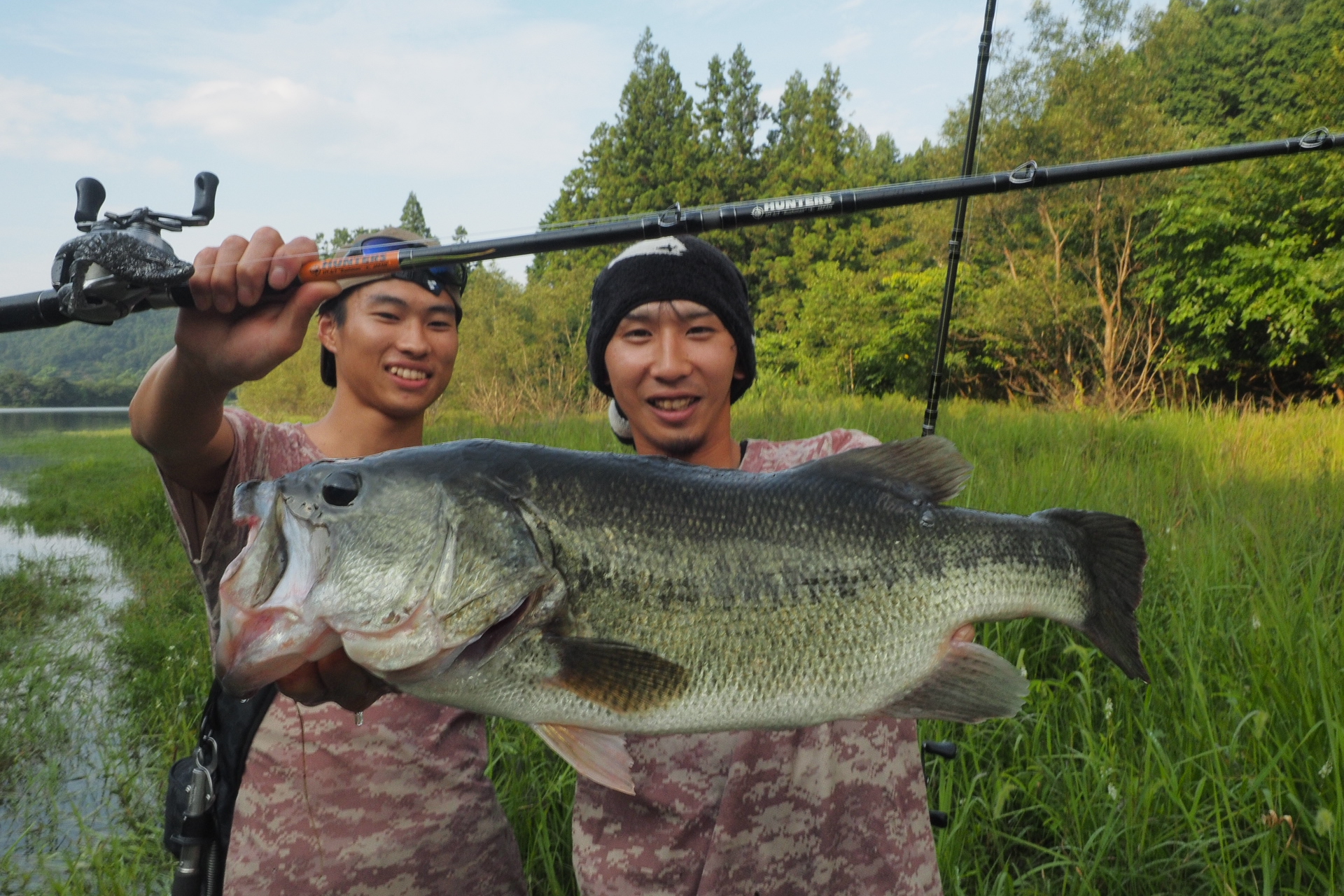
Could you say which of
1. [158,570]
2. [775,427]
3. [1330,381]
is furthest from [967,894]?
[1330,381]

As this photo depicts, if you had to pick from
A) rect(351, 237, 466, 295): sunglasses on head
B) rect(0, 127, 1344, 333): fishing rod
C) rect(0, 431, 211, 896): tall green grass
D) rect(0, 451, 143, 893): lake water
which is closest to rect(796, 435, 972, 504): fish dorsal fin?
rect(0, 127, 1344, 333): fishing rod

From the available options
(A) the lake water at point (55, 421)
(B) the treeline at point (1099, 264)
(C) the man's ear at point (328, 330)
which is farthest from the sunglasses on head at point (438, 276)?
(A) the lake water at point (55, 421)

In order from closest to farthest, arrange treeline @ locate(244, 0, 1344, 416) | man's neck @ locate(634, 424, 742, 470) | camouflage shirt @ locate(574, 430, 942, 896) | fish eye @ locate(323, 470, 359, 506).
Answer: fish eye @ locate(323, 470, 359, 506)
camouflage shirt @ locate(574, 430, 942, 896)
man's neck @ locate(634, 424, 742, 470)
treeline @ locate(244, 0, 1344, 416)

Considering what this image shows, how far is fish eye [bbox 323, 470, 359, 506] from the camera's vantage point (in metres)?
1.55

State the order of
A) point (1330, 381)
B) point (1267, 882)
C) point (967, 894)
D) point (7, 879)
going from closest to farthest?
1. point (1267, 882)
2. point (967, 894)
3. point (7, 879)
4. point (1330, 381)

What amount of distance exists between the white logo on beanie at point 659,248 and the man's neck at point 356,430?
928 millimetres

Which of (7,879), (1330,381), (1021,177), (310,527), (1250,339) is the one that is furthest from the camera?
(1250,339)

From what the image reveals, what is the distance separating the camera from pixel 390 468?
159cm

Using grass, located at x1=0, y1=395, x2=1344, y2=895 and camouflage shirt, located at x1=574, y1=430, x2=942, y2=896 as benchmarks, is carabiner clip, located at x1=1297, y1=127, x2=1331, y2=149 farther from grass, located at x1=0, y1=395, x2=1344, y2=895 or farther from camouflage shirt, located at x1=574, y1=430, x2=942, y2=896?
grass, located at x1=0, y1=395, x2=1344, y2=895

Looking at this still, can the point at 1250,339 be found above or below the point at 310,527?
above

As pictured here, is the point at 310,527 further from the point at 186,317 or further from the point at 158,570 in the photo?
the point at 158,570

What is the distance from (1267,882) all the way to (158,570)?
11.4 metres

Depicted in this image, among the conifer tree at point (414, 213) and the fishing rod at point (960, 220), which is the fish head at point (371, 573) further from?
the conifer tree at point (414, 213)

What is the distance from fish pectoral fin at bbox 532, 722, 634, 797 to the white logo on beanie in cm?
128
